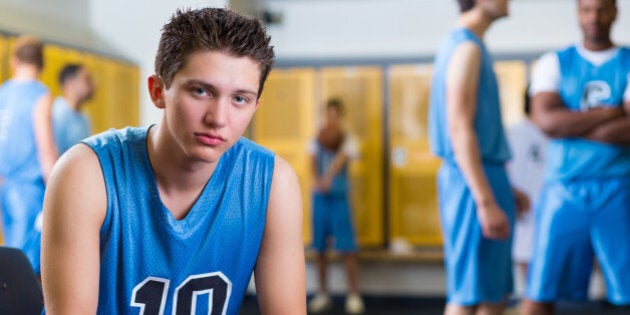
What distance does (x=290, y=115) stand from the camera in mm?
6711

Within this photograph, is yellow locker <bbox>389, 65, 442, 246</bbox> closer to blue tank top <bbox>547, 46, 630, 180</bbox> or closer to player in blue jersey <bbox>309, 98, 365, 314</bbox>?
player in blue jersey <bbox>309, 98, 365, 314</bbox>

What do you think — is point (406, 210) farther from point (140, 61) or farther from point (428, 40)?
point (140, 61)

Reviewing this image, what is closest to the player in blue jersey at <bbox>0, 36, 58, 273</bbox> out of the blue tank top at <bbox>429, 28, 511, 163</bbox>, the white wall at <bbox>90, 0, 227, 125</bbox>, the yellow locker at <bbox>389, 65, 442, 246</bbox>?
the white wall at <bbox>90, 0, 227, 125</bbox>

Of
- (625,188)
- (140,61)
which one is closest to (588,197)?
(625,188)

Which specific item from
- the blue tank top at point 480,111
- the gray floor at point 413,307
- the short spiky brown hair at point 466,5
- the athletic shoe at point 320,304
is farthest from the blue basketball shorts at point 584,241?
the athletic shoe at point 320,304

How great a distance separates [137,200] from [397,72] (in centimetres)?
515

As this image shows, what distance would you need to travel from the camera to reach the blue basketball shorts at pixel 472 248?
2725 millimetres

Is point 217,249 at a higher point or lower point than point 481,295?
higher

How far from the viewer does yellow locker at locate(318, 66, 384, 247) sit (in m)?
6.58

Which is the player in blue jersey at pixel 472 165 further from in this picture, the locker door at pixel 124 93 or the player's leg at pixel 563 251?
the locker door at pixel 124 93

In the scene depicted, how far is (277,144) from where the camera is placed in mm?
6730

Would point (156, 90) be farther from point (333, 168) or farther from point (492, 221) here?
point (333, 168)

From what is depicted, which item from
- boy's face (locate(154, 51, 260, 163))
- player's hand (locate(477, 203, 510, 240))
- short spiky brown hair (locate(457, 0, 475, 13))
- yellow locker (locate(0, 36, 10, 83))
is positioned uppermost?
short spiky brown hair (locate(457, 0, 475, 13))

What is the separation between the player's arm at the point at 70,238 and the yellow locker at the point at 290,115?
5179mm
